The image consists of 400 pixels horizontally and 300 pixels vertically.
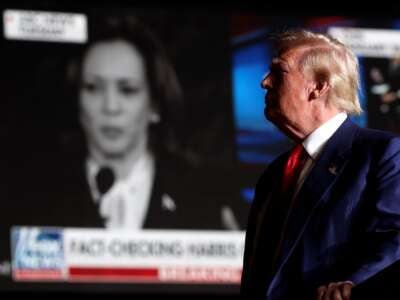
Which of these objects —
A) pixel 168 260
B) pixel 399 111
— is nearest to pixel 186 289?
pixel 168 260

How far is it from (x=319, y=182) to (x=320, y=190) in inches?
0.9

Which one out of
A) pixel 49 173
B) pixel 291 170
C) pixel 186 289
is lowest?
A: pixel 186 289

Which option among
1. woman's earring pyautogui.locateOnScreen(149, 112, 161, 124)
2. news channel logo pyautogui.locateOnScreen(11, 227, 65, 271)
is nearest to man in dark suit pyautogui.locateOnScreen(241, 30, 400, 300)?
news channel logo pyautogui.locateOnScreen(11, 227, 65, 271)

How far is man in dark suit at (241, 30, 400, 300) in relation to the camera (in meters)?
2.18

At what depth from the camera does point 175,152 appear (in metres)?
5.14

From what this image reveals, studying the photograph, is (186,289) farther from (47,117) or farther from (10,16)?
(10,16)

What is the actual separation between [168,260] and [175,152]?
1.58ft

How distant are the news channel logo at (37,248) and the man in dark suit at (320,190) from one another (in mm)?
2534

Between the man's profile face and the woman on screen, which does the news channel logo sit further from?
the man's profile face

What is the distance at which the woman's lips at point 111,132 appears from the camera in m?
5.11

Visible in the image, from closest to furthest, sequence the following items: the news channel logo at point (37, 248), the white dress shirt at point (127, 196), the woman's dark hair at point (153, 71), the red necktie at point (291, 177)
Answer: the red necktie at point (291, 177) → the news channel logo at point (37, 248) → the white dress shirt at point (127, 196) → the woman's dark hair at point (153, 71)

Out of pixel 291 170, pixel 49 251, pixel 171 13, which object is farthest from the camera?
pixel 171 13

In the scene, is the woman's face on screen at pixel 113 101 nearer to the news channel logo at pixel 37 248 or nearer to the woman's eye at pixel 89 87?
the woman's eye at pixel 89 87

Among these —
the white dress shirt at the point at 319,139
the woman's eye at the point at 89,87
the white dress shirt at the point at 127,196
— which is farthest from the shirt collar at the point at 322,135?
the woman's eye at the point at 89,87
